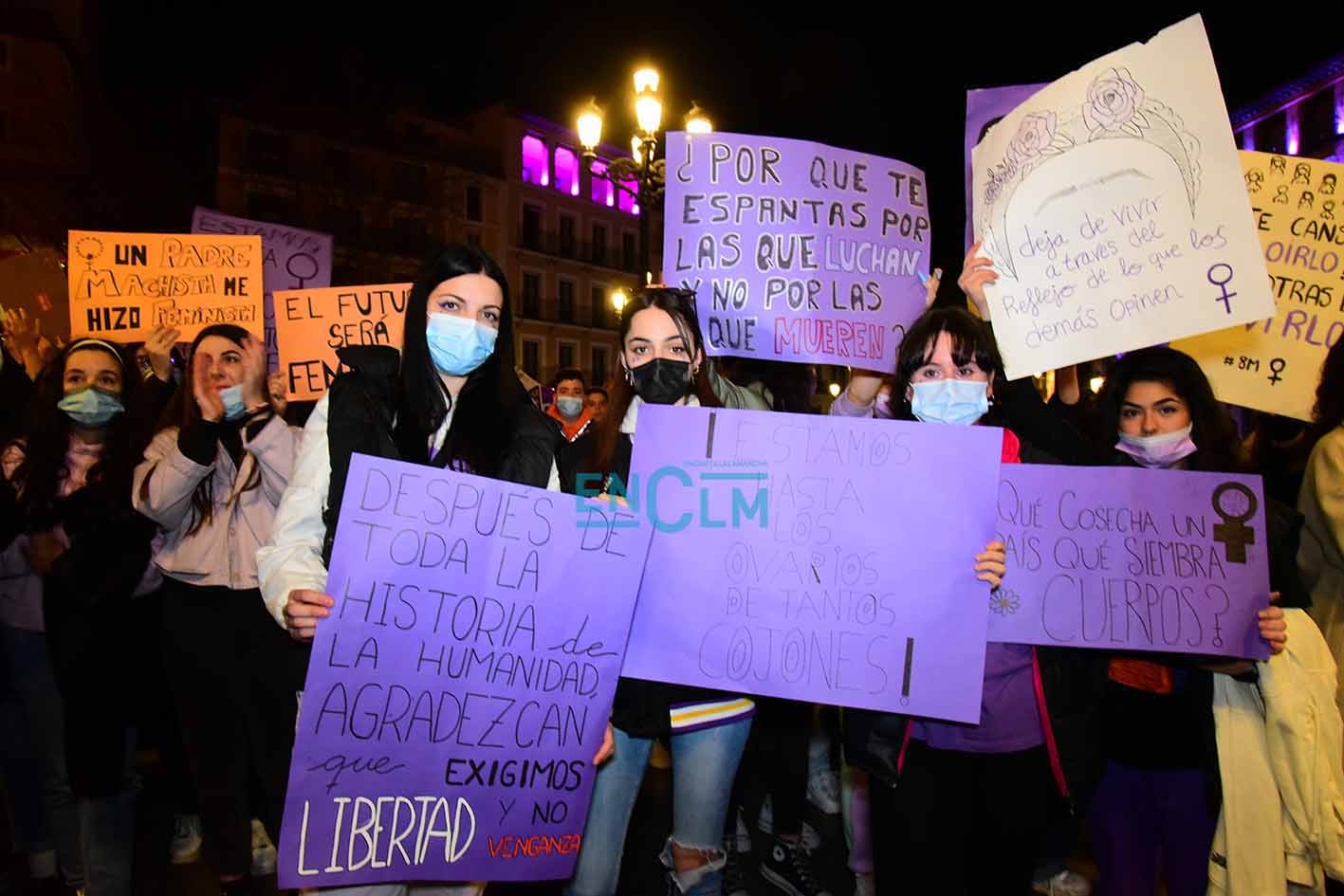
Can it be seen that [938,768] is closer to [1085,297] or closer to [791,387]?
[1085,297]

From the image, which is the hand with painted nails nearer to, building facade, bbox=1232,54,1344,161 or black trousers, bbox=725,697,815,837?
black trousers, bbox=725,697,815,837

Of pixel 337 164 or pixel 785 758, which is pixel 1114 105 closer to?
pixel 785 758

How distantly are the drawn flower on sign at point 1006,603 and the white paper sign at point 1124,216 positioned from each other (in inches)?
33.8

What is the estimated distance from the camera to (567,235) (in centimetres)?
4075

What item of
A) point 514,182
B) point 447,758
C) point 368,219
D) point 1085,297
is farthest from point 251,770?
point 514,182

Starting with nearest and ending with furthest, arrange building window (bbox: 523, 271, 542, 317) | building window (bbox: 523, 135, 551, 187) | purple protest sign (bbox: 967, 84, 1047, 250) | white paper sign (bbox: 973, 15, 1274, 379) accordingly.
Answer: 1. white paper sign (bbox: 973, 15, 1274, 379)
2. purple protest sign (bbox: 967, 84, 1047, 250)
3. building window (bbox: 523, 271, 542, 317)
4. building window (bbox: 523, 135, 551, 187)

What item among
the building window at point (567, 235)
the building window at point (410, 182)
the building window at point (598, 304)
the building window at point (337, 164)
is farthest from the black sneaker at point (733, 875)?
the building window at point (598, 304)

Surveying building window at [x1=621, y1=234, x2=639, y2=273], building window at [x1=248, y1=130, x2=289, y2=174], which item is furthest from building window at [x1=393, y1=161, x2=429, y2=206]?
building window at [x1=621, y1=234, x2=639, y2=273]

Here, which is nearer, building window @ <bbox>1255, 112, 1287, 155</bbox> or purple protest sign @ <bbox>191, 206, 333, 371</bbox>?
purple protest sign @ <bbox>191, 206, 333, 371</bbox>

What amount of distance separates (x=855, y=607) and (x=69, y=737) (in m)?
3.19

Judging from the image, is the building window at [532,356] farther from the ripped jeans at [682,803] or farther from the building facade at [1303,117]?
the ripped jeans at [682,803]

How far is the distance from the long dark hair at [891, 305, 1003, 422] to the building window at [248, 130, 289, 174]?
3507 centimetres

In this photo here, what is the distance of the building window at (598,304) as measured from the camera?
137ft

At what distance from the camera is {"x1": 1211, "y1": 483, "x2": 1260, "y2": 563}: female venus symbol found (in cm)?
233
